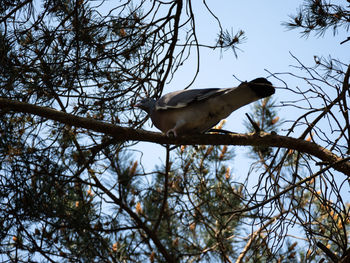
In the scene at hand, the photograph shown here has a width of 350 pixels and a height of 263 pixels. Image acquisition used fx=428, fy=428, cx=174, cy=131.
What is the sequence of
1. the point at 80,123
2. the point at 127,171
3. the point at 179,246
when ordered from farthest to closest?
the point at 179,246 → the point at 127,171 → the point at 80,123

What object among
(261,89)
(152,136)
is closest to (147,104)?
(152,136)

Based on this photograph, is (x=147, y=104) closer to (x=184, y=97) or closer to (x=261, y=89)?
(x=184, y=97)

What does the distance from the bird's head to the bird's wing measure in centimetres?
9

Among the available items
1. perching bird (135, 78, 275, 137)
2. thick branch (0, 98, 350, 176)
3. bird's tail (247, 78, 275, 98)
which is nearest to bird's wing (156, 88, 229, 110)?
perching bird (135, 78, 275, 137)

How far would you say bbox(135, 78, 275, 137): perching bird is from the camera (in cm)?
302

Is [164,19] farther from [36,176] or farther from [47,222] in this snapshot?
[47,222]

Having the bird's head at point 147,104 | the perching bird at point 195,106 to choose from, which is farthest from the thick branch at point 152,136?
the bird's head at point 147,104

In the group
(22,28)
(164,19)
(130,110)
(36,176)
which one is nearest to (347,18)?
(164,19)

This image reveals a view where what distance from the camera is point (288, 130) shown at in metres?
2.43

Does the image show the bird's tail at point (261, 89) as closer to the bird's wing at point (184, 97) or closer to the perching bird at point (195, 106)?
the perching bird at point (195, 106)

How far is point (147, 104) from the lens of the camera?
3.40m

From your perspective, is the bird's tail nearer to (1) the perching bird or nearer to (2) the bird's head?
(1) the perching bird

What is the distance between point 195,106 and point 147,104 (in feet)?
1.38

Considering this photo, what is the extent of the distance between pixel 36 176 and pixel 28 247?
2.19 feet
